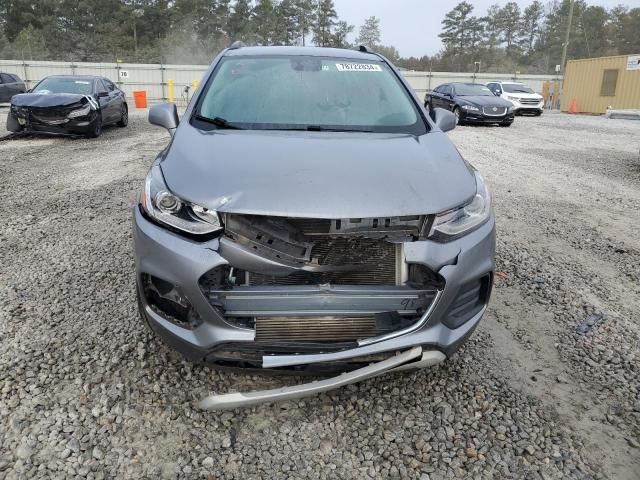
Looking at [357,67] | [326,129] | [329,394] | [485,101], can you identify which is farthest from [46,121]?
[485,101]

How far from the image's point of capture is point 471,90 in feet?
55.2

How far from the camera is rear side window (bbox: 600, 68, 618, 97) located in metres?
23.9

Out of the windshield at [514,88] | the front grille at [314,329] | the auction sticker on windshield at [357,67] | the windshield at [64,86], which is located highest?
the windshield at [514,88]

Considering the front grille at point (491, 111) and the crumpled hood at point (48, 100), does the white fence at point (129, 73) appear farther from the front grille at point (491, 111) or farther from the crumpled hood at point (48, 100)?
the crumpled hood at point (48, 100)

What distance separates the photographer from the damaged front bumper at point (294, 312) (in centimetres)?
212

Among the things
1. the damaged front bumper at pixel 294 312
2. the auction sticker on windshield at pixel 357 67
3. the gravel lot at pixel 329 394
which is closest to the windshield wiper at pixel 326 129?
the auction sticker on windshield at pixel 357 67

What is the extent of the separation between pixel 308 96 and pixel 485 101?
13.8 meters

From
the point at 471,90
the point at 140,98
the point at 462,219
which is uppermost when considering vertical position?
the point at 471,90

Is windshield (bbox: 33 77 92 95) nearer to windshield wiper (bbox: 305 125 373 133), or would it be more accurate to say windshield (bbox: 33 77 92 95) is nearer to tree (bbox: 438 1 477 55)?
windshield wiper (bbox: 305 125 373 133)

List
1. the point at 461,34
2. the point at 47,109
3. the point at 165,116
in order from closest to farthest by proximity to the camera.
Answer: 1. the point at 165,116
2. the point at 47,109
3. the point at 461,34

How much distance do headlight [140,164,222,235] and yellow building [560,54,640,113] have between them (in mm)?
25795

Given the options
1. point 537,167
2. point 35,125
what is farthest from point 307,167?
point 35,125

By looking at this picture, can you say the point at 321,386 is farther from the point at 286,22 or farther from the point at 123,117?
the point at 286,22

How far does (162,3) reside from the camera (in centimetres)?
5391
